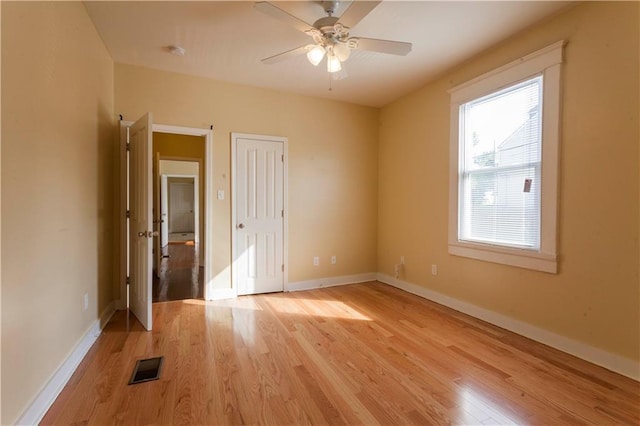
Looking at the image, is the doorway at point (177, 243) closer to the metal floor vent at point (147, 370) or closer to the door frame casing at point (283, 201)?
the door frame casing at point (283, 201)

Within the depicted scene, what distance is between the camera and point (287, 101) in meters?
4.17

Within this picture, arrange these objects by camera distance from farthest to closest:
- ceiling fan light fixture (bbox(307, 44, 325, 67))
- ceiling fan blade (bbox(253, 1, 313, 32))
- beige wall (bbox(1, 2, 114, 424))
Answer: ceiling fan light fixture (bbox(307, 44, 325, 67))
ceiling fan blade (bbox(253, 1, 313, 32))
beige wall (bbox(1, 2, 114, 424))

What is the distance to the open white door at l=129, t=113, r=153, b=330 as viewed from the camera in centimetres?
283

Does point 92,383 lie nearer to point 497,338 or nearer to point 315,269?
point 315,269

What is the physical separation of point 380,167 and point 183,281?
359 cm

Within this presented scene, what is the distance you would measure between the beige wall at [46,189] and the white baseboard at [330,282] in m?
2.27

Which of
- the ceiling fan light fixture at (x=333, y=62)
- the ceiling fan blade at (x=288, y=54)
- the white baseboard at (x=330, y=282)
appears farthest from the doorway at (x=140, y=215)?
the ceiling fan light fixture at (x=333, y=62)

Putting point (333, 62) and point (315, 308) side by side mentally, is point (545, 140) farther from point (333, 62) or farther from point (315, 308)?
point (315, 308)

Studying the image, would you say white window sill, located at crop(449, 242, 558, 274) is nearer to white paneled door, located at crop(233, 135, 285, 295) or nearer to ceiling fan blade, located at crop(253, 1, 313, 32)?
white paneled door, located at crop(233, 135, 285, 295)

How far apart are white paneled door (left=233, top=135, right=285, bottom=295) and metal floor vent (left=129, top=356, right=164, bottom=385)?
165 cm

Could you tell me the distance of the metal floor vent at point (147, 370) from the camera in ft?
6.68

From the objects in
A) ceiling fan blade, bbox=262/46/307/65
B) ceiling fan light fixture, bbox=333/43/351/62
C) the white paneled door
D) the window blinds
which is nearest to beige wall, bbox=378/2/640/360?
the window blinds

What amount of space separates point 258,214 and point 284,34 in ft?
7.08

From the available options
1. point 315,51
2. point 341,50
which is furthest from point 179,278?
point 341,50
